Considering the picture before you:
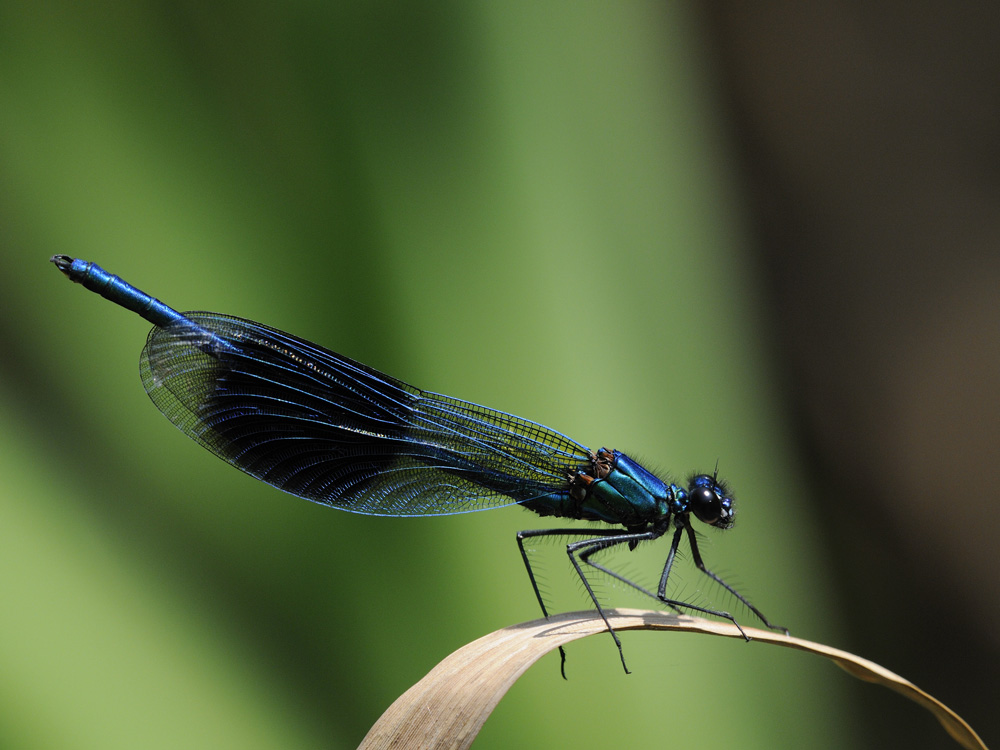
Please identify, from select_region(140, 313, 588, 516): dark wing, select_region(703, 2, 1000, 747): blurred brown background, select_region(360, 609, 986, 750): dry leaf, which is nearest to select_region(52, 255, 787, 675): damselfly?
select_region(140, 313, 588, 516): dark wing

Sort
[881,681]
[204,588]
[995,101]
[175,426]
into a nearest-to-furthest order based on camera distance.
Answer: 1. [881,681]
2. [204,588]
3. [175,426]
4. [995,101]

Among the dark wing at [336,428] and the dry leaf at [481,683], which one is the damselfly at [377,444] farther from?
the dry leaf at [481,683]

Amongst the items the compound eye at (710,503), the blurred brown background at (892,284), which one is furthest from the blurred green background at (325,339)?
the blurred brown background at (892,284)

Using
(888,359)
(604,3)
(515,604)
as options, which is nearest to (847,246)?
(888,359)

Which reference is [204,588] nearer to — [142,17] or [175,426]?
[175,426]

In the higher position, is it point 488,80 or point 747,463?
point 488,80

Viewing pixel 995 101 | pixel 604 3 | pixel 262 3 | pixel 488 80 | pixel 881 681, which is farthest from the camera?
pixel 995 101

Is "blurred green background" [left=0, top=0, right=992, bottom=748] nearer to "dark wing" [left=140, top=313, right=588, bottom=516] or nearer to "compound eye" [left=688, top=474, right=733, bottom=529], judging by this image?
"dark wing" [left=140, top=313, right=588, bottom=516]

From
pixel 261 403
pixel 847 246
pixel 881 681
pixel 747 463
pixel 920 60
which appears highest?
pixel 920 60
